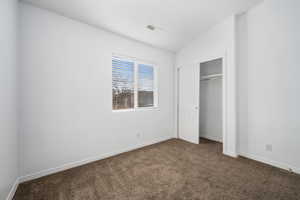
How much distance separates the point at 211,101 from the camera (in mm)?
3762

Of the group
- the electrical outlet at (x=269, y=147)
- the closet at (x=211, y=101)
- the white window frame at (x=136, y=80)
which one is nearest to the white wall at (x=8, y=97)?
the white window frame at (x=136, y=80)

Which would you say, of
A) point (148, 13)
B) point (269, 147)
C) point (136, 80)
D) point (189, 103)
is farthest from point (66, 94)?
point (269, 147)

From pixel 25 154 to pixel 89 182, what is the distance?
101 centimetres

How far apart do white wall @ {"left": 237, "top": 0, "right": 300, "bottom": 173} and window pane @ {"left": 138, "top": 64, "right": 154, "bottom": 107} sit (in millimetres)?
2034

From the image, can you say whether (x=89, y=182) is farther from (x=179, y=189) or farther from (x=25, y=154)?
(x=179, y=189)

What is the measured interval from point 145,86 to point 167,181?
2.20 meters

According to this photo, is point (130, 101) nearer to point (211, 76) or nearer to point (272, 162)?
point (211, 76)

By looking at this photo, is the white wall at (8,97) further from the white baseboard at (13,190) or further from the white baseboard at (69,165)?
the white baseboard at (69,165)

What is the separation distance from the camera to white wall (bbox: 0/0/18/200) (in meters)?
1.32

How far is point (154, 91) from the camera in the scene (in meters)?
3.53

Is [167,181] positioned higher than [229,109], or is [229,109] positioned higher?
[229,109]

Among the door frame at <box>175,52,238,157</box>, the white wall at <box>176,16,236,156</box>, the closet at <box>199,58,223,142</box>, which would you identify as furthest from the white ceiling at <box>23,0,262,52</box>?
the closet at <box>199,58,223,142</box>

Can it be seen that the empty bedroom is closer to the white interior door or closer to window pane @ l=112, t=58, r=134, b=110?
window pane @ l=112, t=58, r=134, b=110

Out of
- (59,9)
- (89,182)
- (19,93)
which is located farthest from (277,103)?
(19,93)
